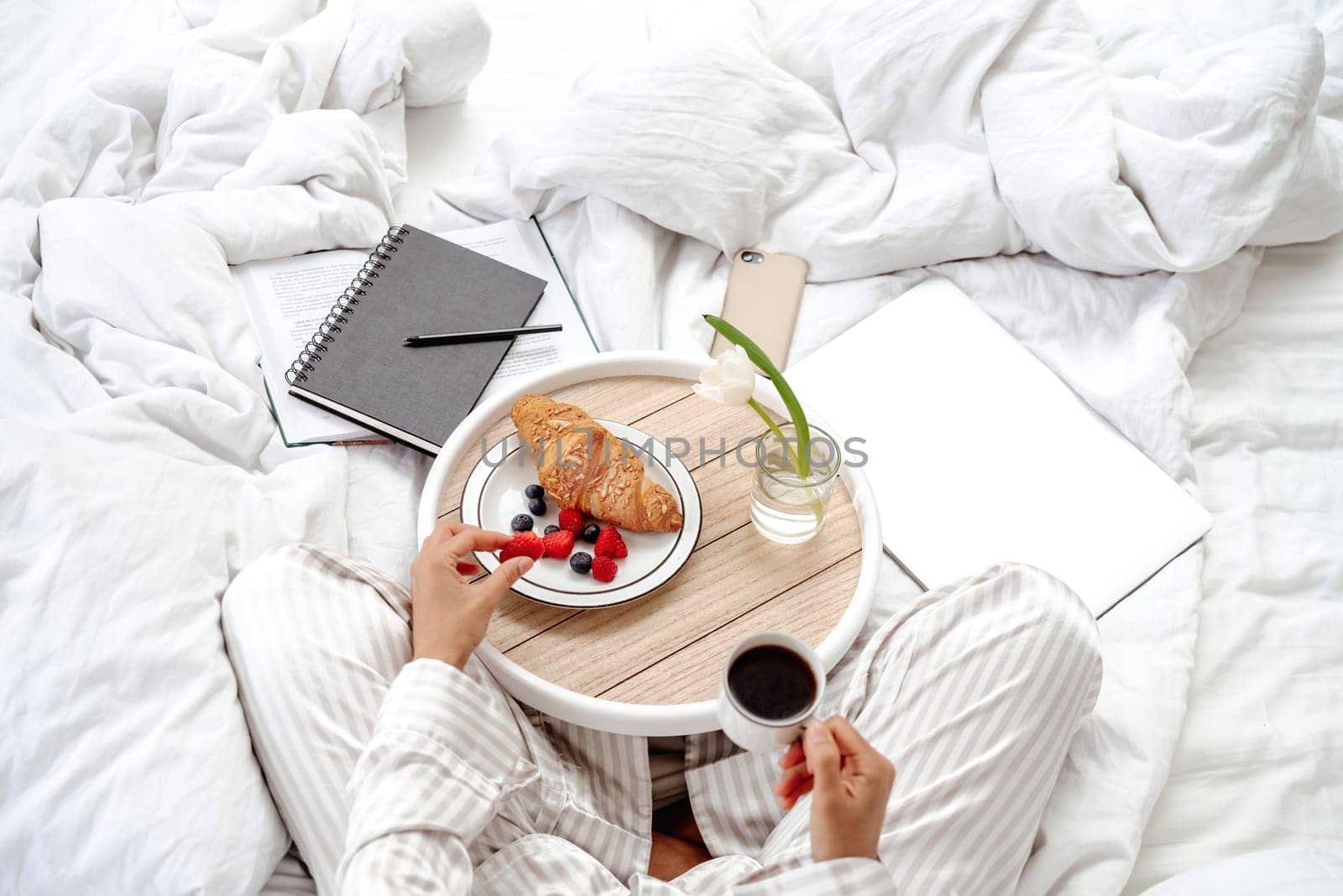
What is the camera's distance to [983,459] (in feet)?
4.40

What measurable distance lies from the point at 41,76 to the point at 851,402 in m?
1.33

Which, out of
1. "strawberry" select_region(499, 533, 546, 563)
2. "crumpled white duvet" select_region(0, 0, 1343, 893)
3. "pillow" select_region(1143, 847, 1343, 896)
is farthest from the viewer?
A: "crumpled white duvet" select_region(0, 0, 1343, 893)

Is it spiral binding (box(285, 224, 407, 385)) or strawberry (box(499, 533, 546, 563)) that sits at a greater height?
spiral binding (box(285, 224, 407, 385))

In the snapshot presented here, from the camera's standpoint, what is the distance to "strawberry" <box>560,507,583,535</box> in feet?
3.42

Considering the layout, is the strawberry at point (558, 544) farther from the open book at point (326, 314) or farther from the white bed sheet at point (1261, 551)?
the white bed sheet at point (1261, 551)

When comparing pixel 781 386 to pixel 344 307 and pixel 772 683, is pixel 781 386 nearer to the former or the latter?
pixel 772 683

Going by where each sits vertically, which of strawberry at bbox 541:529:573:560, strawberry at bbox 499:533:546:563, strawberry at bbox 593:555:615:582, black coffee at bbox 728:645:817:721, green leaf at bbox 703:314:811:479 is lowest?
strawberry at bbox 593:555:615:582

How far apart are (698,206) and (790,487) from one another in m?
0.61

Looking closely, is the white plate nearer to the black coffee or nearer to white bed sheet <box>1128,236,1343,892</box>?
the black coffee

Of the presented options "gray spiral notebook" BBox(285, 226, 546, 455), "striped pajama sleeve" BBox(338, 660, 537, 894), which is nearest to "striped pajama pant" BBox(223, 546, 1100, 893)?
"striped pajama sleeve" BBox(338, 660, 537, 894)

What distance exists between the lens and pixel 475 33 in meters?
1.62

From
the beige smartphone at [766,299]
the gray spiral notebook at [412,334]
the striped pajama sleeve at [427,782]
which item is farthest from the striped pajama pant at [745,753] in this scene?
the beige smartphone at [766,299]

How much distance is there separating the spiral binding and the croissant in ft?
1.21

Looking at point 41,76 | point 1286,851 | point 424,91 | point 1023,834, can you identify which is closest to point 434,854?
point 1023,834
